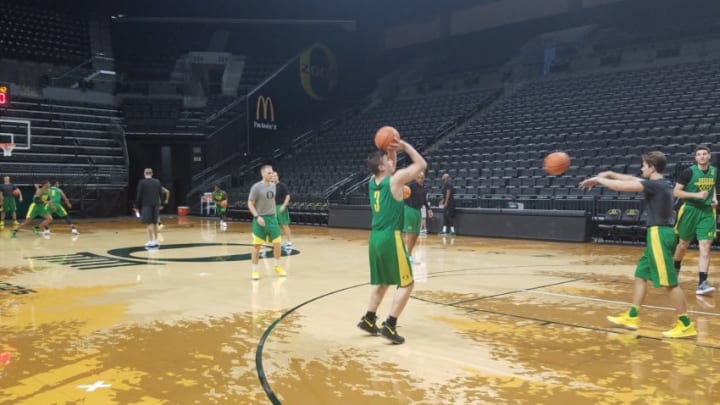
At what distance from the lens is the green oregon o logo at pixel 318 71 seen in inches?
1204

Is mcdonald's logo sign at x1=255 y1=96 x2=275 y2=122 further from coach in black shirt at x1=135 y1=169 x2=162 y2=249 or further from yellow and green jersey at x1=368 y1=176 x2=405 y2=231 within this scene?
yellow and green jersey at x1=368 y1=176 x2=405 y2=231

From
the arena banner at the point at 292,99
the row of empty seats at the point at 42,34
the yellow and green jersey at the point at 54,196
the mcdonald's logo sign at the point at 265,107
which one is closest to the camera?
the yellow and green jersey at the point at 54,196

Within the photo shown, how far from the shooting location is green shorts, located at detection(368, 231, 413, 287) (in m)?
5.48

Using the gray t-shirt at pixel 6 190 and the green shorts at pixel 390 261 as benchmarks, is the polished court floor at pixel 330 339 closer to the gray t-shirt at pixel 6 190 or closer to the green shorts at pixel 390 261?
the green shorts at pixel 390 261

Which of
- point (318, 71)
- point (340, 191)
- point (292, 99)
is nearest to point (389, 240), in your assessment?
point (340, 191)

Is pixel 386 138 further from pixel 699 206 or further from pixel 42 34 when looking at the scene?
pixel 42 34

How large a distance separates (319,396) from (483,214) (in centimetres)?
1399

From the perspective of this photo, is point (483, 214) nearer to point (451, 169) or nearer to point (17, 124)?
point (451, 169)

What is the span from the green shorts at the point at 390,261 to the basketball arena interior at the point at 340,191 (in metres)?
0.61

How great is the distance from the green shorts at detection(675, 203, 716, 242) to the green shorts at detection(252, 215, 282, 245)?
5.74 metres

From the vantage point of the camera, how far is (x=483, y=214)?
17438mm

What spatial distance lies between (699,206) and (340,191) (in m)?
15.9

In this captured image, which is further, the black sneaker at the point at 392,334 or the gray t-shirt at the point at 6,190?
the gray t-shirt at the point at 6,190

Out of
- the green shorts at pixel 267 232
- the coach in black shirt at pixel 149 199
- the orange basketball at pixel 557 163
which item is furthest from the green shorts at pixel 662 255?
the coach in black shirt at pixel 149 199
